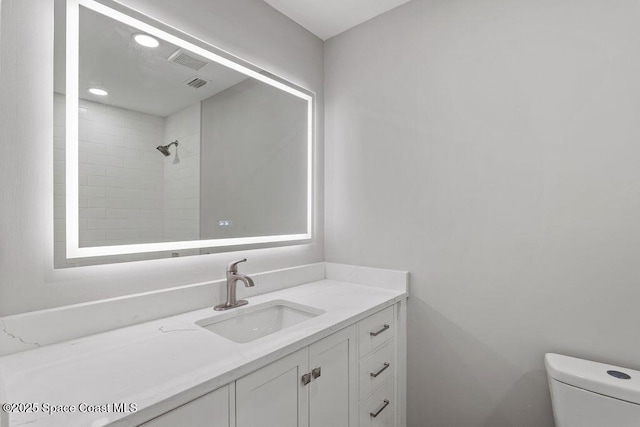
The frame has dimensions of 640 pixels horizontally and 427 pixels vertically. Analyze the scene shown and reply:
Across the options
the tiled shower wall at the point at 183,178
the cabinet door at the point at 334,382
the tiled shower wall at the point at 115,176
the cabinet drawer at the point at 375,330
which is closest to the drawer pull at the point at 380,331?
the cabinet drawer at the point at 375,330

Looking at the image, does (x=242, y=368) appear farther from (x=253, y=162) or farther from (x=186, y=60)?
(x=186, y=60)

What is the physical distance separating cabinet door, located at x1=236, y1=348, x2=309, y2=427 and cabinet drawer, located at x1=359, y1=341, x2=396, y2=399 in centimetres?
39

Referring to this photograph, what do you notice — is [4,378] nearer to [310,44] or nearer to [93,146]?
[93,146]

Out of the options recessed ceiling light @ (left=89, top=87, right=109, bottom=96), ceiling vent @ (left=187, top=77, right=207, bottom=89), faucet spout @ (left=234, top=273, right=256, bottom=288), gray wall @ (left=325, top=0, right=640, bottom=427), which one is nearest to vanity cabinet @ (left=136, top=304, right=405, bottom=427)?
gray wall @ (left=325, top=0, right=640, bottom=427)

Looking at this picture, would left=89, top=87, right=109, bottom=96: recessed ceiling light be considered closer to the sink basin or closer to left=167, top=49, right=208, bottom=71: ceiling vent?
left=167, top=49, right=208, bottom=71: ceiling vent

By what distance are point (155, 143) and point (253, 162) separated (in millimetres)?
546

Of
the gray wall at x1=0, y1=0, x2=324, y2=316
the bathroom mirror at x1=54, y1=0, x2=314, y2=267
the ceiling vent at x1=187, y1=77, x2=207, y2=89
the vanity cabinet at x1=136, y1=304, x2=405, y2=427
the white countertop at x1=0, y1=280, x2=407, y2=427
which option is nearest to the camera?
the white countertop at x1=0, y1=280, x2=407, y2=427

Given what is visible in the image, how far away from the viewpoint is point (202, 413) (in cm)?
79

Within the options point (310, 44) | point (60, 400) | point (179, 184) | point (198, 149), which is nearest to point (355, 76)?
point (310, 44)

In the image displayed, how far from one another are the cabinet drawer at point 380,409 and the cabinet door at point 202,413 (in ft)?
2.55

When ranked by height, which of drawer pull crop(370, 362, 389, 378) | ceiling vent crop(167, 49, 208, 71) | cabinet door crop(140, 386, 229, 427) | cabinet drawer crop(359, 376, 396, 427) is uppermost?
ceiling vent crop(167, 49, 208, 71)

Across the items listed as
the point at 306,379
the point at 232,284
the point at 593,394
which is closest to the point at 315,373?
the point at 306,379

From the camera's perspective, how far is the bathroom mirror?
1.08 m

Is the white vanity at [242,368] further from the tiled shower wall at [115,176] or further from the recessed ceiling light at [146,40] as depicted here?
the recessed ceiling light at [146,40]
